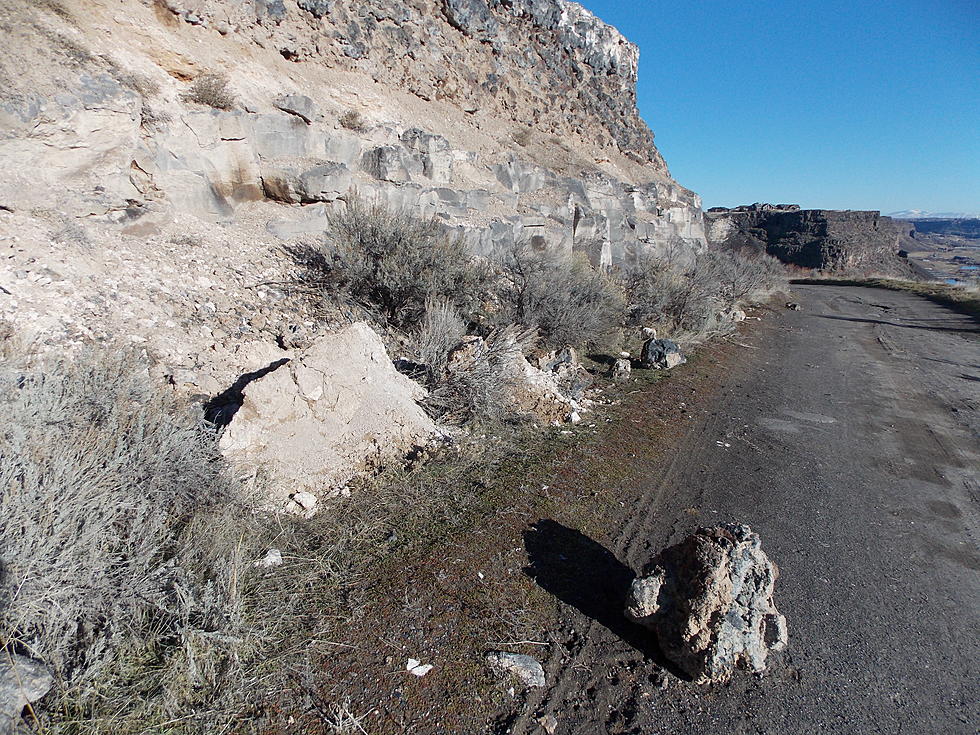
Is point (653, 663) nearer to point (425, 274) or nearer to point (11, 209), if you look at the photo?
point (425, 274)

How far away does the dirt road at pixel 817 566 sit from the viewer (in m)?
2.19

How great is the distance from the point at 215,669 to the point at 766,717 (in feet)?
7.56

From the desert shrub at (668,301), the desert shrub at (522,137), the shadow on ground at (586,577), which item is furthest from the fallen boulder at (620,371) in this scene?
the desert shrub at (522,137)

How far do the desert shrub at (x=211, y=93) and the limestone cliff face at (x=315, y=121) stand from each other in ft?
0.36

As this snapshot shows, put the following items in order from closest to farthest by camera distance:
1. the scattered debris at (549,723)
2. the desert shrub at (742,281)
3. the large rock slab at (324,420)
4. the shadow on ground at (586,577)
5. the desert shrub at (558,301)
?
the scattered debris at (549,723), the shadow on ground at (586,577), the large rock slab at (324,420), the desert shrub at (558,301), the desert shrub at (742,281)

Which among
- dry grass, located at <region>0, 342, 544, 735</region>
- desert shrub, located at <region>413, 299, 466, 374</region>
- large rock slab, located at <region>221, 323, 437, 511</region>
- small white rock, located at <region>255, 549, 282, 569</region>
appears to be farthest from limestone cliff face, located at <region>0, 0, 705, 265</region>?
small white rock, located at <region>255, 549, 282, 569</region>

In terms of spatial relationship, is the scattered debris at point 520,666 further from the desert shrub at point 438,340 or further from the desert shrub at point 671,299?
the desert shrub at point 671,299

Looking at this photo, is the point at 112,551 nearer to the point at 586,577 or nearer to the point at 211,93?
the point at 586,577

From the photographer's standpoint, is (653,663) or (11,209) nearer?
(653,663)

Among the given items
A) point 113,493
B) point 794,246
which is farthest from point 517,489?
point 794,246

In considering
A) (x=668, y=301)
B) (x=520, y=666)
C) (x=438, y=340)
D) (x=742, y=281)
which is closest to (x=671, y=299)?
(x=668, y=301)

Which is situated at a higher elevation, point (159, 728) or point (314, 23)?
point (314, 23)

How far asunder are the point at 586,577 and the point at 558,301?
472 centimetres

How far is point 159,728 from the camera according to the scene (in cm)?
186
